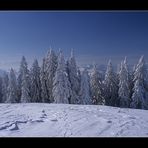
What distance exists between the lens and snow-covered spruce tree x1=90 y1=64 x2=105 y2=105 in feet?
20.0

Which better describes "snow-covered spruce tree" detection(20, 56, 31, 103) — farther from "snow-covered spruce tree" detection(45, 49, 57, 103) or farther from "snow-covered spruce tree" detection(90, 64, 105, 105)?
"snow-covered spruce tree" detection(90, 64, 105, 105)

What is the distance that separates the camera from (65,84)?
6730 millimetres

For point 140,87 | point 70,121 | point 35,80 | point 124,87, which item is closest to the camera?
point 70,121

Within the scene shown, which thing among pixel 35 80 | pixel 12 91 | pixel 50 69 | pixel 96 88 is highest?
pixel 50 69

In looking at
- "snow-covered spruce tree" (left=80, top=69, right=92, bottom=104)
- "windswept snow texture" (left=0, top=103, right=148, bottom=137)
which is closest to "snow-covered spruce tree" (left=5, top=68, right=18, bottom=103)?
"windswept snow texture" (left=0, top=103, right=148, bottom=137)

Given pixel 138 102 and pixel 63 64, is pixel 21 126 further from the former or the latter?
pixel 138 102

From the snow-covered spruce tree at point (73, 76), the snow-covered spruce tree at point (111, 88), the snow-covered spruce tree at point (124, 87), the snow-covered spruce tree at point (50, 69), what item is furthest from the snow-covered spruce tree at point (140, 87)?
the snow-covered spruce tree at point (50, 69)

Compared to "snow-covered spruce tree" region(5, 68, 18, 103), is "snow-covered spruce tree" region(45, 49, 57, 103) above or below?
above

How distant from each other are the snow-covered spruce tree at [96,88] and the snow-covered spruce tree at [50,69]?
876 millimetres

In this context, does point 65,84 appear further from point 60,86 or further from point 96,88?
point 96,88

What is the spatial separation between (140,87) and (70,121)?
2.25 m

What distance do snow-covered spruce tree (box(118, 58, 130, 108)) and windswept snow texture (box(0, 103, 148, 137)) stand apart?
2.07 ft

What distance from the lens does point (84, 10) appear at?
5.01 m

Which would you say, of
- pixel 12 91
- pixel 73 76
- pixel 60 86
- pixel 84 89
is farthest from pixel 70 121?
A: pixel 12 91
